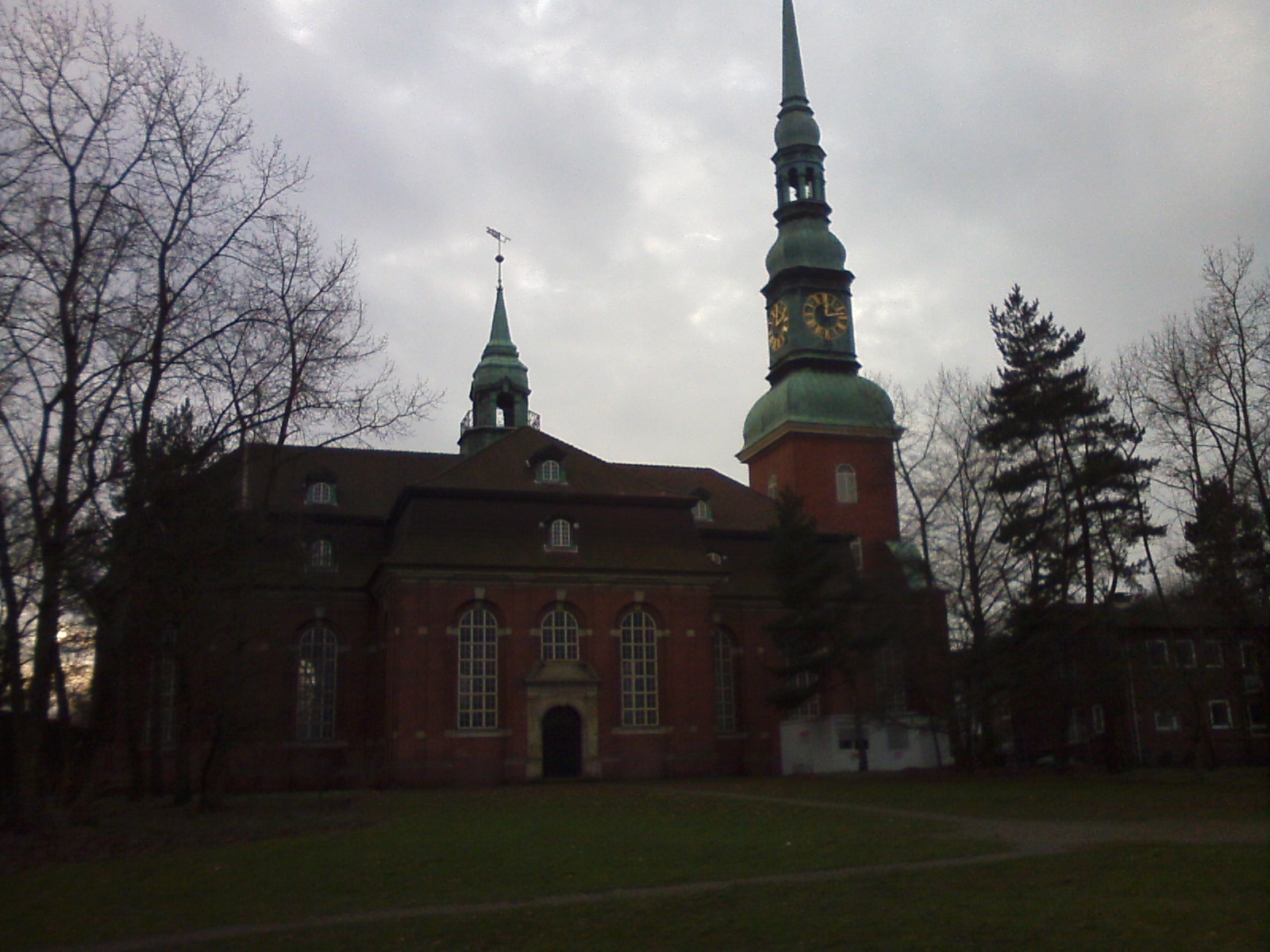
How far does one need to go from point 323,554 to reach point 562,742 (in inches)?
472

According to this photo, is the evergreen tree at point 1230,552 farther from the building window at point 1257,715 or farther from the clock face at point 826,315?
the building window at point 1257,715

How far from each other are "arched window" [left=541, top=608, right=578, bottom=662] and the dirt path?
1868 centimetres

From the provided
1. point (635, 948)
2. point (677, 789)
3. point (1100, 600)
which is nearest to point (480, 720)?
point (677, 789)

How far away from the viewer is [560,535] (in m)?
40.5

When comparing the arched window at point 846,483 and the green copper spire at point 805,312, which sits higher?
the green copper spire at point 805,312

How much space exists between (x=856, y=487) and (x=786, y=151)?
1593cm

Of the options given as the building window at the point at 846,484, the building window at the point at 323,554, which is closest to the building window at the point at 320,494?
the building window at the point at 323,554

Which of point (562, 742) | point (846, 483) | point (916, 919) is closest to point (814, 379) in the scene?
point (846, 483)

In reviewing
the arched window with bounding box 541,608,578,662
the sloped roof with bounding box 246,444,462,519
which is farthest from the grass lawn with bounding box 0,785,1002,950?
the sloped roof with bounding box 246,444,462,519

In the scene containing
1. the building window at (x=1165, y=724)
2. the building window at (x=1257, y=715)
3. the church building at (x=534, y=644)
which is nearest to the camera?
the church building at (x=534, y=644)

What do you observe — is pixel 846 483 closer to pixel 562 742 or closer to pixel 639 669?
pixel 639 669

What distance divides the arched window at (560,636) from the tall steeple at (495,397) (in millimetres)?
18151

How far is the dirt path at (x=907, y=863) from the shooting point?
35.9 ft

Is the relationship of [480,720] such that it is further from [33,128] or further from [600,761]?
[33,128]
